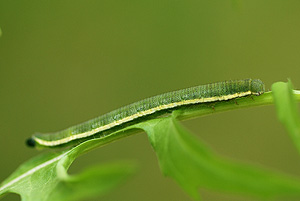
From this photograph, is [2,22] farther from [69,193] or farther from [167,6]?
[69,193]

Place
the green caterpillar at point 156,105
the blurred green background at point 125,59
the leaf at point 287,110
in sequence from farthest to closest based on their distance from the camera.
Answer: the blurred green background at point 125,59, the green caterpillar at point 156,105, the leaf at point 287,110

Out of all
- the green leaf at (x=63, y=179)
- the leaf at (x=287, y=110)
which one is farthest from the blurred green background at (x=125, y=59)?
the leaf at (x=287, y=110)

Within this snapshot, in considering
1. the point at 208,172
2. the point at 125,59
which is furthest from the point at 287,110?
the point at 125,59

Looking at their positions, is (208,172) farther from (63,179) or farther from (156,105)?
(156,105)

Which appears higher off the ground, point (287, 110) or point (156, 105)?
point (156, 105)

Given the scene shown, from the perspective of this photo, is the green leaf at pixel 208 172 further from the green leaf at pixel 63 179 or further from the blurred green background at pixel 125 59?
the blurred green background at pixel 125 59
